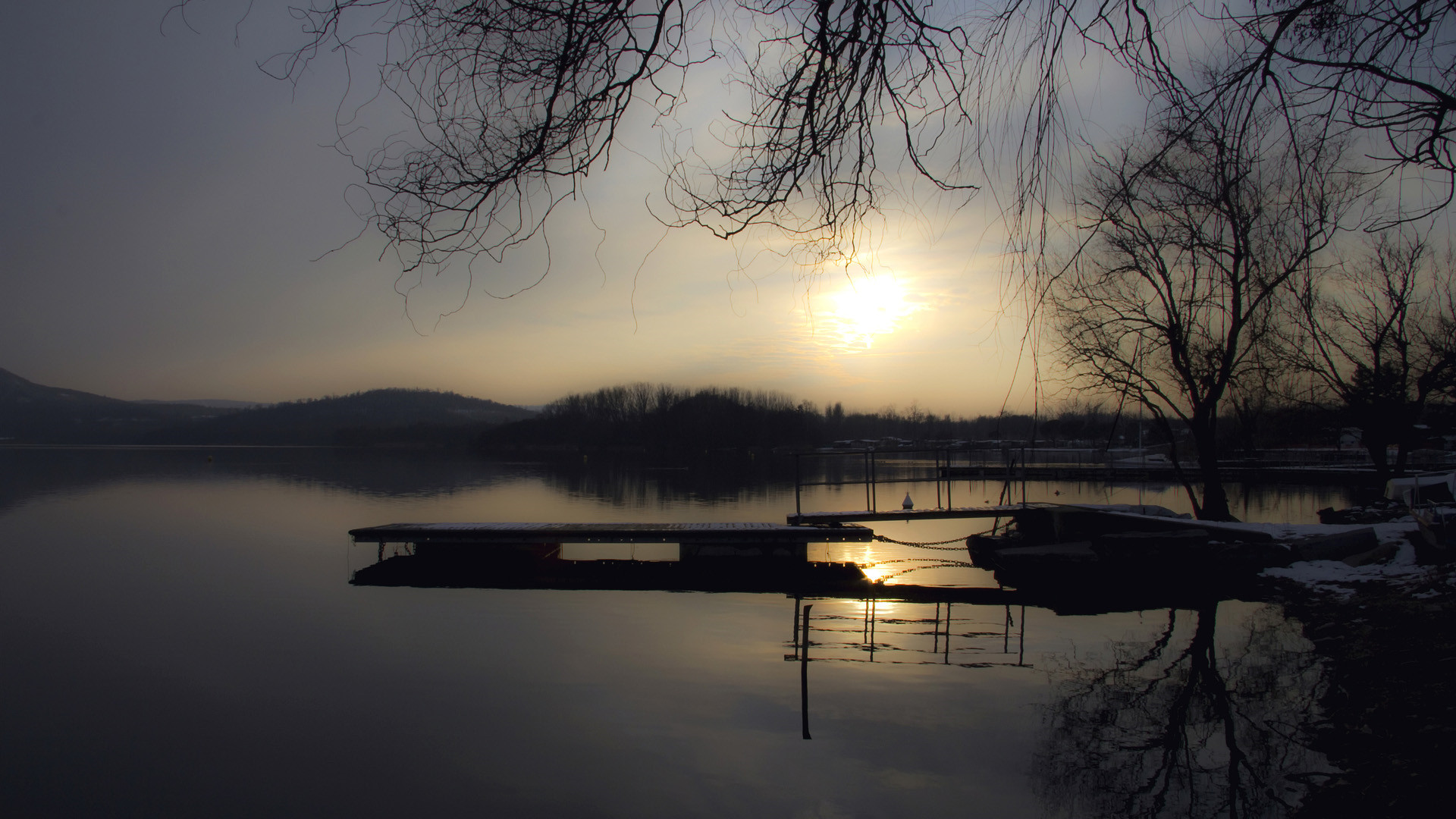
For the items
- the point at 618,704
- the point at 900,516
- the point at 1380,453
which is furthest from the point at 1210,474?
the point at 618,704

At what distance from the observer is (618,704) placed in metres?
7.45

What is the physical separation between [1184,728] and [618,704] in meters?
4.88

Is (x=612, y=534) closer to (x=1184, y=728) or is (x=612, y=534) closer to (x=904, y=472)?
(x=1184, y=728)

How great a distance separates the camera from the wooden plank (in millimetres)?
13047

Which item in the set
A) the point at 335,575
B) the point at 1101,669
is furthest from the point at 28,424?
the point at 1101,669

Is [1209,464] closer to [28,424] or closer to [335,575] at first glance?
[335,575]

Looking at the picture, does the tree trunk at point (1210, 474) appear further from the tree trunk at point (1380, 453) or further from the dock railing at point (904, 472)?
the tree trunk at point (1380, 453)

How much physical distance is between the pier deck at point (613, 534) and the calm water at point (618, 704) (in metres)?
0.99

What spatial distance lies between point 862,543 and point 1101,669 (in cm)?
1104

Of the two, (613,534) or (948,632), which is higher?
(613,534)

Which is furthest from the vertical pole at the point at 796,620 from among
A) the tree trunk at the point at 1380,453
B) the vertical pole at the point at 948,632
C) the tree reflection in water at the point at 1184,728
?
the tree trunk at the point at 1380,453

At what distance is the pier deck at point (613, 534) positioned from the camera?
13047 mm

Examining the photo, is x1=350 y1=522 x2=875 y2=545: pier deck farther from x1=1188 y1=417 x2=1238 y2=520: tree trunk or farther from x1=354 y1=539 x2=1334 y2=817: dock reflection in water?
x1=1188 y1=417 x2=1238 y2=520: tree trunk

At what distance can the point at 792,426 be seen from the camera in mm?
116188
